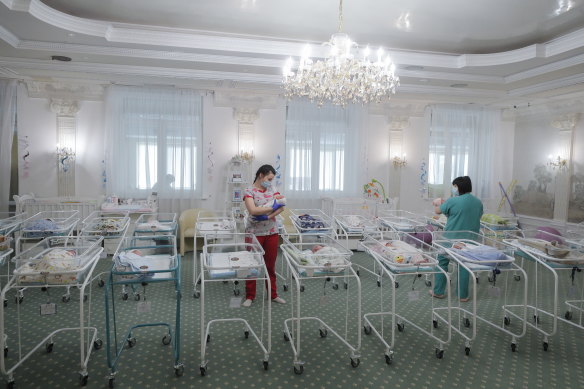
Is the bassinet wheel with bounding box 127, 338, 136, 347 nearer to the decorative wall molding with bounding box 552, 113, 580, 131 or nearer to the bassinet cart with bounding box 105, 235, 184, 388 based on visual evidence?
the bassinet cart with bounding box 105, 235, 184, 388

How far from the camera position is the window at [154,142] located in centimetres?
703

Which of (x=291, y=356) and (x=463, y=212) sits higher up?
(x=463, y=212)

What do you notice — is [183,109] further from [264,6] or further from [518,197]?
[518,197]

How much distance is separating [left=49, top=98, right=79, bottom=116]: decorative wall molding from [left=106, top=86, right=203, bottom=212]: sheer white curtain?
22.4 inches

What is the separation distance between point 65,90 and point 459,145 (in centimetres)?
761

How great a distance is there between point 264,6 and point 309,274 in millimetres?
3277

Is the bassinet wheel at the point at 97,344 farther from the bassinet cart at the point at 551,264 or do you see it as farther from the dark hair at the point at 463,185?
the dark hair at the point at 463,185

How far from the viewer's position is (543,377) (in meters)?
3.13

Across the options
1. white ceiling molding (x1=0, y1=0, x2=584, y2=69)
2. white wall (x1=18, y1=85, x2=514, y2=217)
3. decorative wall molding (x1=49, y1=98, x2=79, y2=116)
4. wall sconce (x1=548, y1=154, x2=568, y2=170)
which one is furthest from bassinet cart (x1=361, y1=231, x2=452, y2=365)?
decorative wall molding (x1=49, y1=98, x2=79, y2=116)

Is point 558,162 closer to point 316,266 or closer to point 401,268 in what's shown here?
point 401,268

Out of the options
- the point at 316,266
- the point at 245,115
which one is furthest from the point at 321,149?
the point at 316,266

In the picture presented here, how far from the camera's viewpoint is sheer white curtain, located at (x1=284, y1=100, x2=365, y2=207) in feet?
25.3

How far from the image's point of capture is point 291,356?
3.39 meters

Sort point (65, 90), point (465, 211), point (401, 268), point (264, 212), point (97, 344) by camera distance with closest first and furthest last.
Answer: point (401, 268) → point (97, 344) → point (264, 212) → point (465, 211) → point (65, 90)
